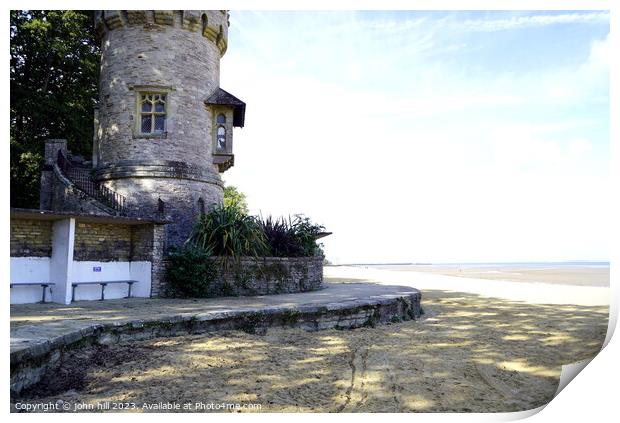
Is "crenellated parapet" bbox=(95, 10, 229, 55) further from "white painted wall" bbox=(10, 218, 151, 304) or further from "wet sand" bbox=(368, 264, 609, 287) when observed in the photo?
"wet sand" bbox=(368, 264, 609, 287)

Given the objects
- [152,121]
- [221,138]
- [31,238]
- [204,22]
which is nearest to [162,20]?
[204,22]

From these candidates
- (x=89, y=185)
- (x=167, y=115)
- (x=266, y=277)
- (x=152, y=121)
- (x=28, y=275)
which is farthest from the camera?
(x=89, y=185)

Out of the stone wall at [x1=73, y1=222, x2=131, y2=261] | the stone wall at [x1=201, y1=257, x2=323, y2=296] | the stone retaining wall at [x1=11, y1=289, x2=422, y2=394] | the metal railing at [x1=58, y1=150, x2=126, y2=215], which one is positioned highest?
the metal railing at [x1=58, y1=150, x2=126, y2=215]

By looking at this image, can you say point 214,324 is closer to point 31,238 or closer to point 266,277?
point 266,277

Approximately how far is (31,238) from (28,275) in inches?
26.9

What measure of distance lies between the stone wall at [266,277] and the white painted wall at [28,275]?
10.8ft

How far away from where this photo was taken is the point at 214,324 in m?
6.91

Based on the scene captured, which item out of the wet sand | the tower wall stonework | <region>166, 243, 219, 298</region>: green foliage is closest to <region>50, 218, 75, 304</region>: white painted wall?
<region>166, 243, 219, 298</region>: green foliage

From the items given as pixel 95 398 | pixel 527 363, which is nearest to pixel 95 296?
pixel 95 398

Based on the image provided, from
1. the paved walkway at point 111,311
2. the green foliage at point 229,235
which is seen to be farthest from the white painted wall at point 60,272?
the green foliage at point 229,235

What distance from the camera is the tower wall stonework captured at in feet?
40.8

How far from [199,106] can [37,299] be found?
6984 millimetres

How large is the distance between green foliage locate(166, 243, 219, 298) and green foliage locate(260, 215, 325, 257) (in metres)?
1.87
